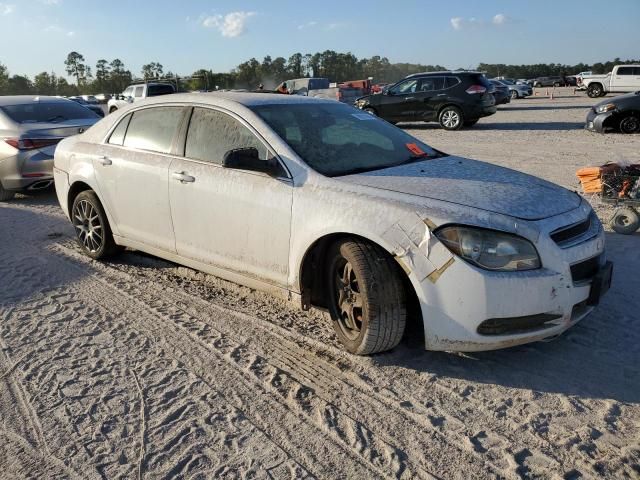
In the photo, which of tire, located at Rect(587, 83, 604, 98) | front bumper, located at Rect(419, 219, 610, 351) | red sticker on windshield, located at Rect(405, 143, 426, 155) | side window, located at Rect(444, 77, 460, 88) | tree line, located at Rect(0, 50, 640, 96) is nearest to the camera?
front bumper, located at Rect(419, 219, 610, 351)

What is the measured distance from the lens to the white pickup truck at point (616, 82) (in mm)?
28391

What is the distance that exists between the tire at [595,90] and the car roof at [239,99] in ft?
108

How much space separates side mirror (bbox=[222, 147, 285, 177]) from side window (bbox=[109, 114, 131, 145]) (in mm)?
1819

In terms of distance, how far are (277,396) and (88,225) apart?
128 inches

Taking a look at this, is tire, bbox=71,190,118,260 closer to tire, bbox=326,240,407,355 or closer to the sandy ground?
the sandy ground

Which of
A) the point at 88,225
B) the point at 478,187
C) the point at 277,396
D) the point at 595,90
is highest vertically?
the point at 595,90

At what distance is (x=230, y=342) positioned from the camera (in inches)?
140

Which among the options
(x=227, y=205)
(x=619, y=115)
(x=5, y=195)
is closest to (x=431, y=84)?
(x=619, y=115)

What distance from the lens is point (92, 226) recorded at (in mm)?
5211

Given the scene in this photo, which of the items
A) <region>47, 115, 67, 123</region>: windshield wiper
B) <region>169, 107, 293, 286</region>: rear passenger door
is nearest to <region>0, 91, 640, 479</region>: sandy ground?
<region>169, 107, 293, 286</region>: rear passenger door

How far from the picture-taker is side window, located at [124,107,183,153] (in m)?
4.39

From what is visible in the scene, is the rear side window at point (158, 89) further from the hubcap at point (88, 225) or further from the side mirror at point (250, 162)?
the side mirror at point (250, 162)

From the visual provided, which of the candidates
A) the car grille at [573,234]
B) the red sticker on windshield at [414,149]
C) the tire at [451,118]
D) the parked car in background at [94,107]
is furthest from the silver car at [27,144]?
the tire at [451,118]

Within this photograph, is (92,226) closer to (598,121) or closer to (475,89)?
(598,121)
